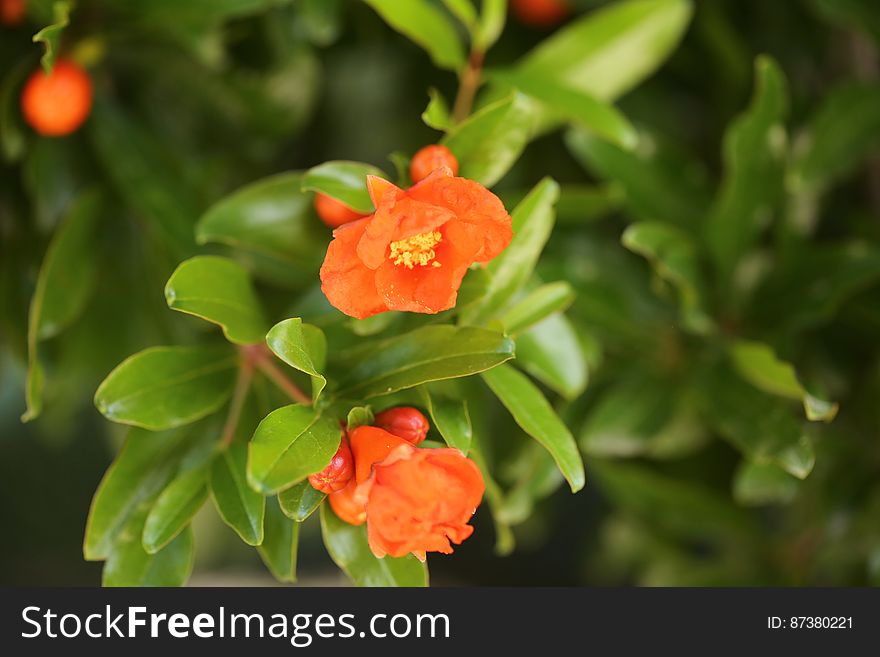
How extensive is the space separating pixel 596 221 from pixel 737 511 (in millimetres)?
411

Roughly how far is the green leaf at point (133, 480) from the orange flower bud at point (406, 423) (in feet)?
0.68

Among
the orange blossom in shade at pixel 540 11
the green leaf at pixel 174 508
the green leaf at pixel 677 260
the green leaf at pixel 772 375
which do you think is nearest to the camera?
the green leaf at pixel 174 508

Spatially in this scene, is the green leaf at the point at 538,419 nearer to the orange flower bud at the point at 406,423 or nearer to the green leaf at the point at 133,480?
the orange flower bud at the point at 406,423

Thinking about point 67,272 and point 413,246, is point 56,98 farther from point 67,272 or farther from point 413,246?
point 413,246

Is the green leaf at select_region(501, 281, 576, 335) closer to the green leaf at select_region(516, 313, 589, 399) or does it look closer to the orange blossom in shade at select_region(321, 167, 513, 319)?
the green leaf at select_region(516, 313, 589, 399)

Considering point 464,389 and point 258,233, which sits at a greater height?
point 258,233

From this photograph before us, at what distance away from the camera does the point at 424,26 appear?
813 millimetres

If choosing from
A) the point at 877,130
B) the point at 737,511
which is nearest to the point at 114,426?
the point at 737,511

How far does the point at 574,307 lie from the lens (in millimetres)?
972

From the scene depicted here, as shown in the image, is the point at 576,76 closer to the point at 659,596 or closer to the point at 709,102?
the point at 709,102

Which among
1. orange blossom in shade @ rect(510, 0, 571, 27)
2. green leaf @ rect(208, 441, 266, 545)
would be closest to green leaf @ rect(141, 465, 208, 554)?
green leaf @ rect(208, 441, 266, 545)

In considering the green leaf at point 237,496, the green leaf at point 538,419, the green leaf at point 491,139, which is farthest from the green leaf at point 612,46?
Result: the green leaf at point 237,496

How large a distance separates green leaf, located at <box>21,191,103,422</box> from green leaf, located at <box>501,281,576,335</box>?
1.24 feet

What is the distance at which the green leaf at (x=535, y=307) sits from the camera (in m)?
0.71
